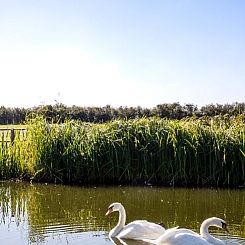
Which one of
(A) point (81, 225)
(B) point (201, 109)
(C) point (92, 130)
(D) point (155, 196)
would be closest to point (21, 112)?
(B) point (201, 109)

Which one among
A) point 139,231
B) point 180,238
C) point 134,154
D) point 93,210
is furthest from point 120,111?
point 180,238

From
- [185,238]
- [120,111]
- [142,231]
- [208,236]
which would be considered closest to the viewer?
[185,238]

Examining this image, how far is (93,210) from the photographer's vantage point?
1121 centimetres

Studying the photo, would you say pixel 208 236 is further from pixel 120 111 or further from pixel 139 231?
pixel 120 111

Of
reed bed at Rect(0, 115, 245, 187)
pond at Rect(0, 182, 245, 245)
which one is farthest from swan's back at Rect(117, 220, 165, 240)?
reed bed at Rect(0, 115, 245, 187)

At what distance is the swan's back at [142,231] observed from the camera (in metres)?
8.41

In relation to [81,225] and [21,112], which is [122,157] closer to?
[81,225]

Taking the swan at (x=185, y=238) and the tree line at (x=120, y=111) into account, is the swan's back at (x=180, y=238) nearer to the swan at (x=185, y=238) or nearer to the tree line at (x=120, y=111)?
the swan at (x=185, y=238)

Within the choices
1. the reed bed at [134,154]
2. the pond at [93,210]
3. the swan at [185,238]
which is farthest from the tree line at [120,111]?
the swan at [185,238]

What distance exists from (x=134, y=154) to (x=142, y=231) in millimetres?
7019

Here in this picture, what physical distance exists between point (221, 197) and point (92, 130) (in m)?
4.99

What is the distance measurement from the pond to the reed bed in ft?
2.34

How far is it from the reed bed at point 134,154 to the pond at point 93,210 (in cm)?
71

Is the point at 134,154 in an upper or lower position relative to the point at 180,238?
upper
